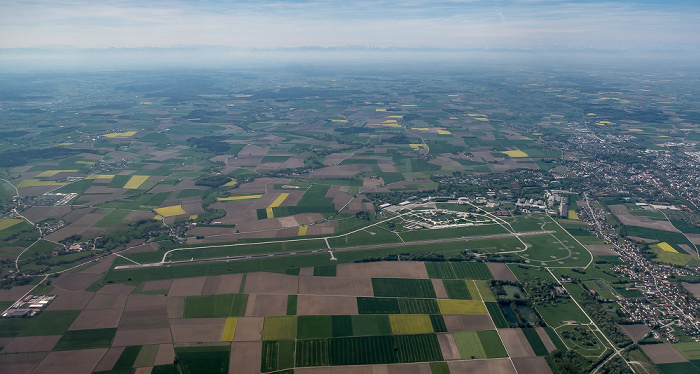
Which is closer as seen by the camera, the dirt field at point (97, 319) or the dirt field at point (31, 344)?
the dirt field at point (31, 344)

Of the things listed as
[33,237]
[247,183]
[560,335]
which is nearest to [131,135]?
[247,183]

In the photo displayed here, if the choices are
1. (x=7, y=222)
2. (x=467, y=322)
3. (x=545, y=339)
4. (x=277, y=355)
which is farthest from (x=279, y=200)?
(x=545, y=339)

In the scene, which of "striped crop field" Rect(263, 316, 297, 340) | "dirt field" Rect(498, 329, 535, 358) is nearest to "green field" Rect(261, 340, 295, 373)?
"striped crop field" Rect(263, 316, 297, 340)

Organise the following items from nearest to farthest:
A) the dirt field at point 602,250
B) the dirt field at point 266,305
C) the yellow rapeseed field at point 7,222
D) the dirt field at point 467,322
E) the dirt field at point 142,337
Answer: the dirt field at point 142,337
the dirt field at point 467,322
the dirt field at point 266,305
the dirt field at point 602,250
the yellow rapeseed field at point 7,222

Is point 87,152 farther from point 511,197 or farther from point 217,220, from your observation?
point 511,197

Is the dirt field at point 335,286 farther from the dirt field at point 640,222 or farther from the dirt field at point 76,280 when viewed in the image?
the dirt field at point 640,222

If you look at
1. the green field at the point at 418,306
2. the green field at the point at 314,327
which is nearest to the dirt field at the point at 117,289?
the green field at the point at 314,327

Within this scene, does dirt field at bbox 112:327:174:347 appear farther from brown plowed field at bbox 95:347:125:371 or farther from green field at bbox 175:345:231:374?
green field at bbox 175:345:231:374
